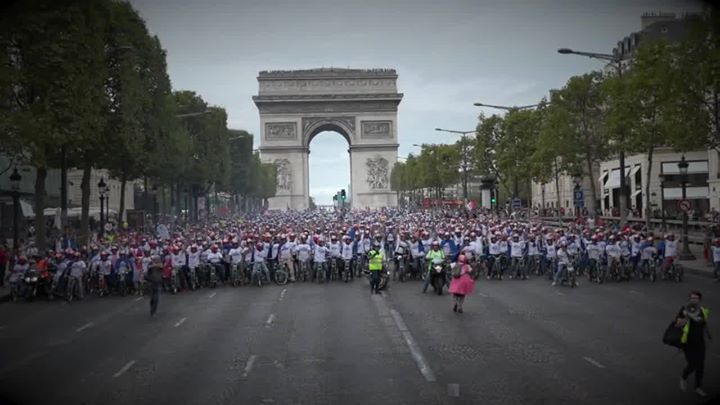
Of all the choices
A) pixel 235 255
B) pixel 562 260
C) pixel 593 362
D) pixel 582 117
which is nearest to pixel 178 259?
pixel 235 255

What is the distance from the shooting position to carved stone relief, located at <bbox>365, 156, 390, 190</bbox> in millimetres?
132000

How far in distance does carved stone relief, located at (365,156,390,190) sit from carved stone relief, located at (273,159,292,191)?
12.4 metres

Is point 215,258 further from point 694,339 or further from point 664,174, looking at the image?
point 664,174

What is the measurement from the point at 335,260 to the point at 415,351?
1581cm

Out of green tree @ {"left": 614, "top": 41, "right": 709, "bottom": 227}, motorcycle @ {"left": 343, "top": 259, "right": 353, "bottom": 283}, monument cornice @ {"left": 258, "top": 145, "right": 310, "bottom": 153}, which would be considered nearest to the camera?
motorcycle @ {"left": 343, "top": 259, "right": 353, "bottom": 283}

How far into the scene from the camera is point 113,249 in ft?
95.6

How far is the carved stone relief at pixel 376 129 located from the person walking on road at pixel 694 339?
403 ft

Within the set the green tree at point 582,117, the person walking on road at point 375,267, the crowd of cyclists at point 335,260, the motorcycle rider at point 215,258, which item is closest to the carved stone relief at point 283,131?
the green tree at point 582,117

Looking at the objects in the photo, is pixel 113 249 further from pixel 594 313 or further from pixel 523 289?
pixel 594 313

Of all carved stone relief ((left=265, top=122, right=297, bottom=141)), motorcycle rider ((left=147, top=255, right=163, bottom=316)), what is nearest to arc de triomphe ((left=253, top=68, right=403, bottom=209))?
carved stone relief ((left=265, top=122, right=297, bottom=141))

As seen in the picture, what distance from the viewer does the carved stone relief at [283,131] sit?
135 meters

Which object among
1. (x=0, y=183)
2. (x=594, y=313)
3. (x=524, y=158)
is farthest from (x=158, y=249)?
(x=524, y=158)

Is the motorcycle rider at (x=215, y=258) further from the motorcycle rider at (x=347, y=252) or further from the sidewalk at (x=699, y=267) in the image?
the sidewalk at (x=699, y=267)

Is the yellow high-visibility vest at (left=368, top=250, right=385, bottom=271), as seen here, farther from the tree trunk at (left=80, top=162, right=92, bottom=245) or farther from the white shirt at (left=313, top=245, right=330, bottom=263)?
the tree trunk at (left=80, top=162, right=92, bottom=245)
